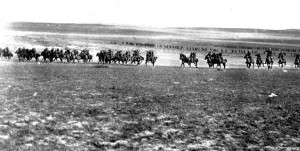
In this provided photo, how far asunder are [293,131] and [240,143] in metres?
2.70

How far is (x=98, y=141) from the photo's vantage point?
10.5 metres

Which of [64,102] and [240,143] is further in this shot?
[64,102]

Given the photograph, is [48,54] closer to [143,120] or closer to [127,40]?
[143,120]

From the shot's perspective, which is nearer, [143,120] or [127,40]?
[143,120]

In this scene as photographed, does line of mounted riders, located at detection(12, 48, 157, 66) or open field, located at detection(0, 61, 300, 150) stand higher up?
line of mounted riders, located at detection(12, 48, 157, 66)

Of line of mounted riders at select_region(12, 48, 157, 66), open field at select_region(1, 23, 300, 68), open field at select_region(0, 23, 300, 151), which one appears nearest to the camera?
open field at select_region(0, 23, 300, 151)

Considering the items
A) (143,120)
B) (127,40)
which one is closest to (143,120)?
(143,120)

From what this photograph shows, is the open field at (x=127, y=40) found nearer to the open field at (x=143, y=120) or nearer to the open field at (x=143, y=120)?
the open field at (x=143, y=120)

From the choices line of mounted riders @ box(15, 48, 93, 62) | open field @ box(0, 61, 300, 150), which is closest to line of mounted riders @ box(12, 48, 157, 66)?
line of mounted riders @ box(15, 48, 93, 62)

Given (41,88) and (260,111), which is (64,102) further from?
(260,111)

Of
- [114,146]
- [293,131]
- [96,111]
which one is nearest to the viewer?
[114,146]

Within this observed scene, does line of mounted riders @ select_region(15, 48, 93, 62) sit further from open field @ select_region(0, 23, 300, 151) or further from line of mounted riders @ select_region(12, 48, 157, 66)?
open field @ select_region(0, 23, 300, 151)

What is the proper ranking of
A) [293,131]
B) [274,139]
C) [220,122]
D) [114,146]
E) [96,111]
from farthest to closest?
[96,111] < [220,122] < [293,131] < [274,139] < [114,146]

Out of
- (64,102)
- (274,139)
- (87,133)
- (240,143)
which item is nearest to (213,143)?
(240,143)
